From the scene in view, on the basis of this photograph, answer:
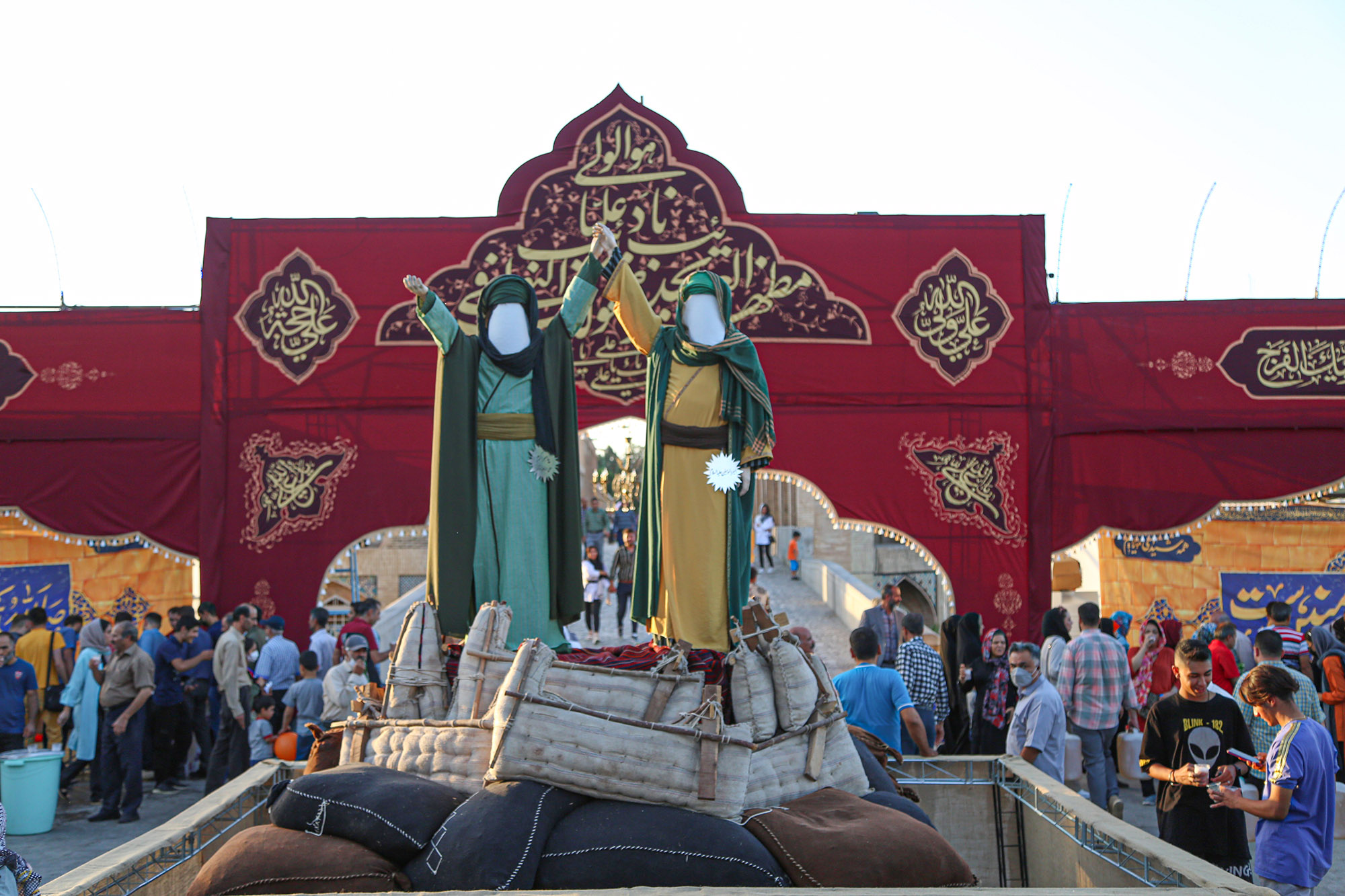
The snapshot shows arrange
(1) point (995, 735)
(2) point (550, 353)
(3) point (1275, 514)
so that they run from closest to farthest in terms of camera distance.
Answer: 1. (2) point (550, 353)
2. (1) point (995, 735)
3. (3) point (1275, 514)

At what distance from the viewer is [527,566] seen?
3.88 m

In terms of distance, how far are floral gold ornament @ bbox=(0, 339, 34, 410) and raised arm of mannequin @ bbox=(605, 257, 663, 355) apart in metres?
7.46

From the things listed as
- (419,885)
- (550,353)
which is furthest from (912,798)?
(550,353)

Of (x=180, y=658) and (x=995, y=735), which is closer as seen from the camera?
(x=995, y=735)

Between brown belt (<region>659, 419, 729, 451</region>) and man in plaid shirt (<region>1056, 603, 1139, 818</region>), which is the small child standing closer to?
brown belt (<region>659, 419, 729, 451</region>)

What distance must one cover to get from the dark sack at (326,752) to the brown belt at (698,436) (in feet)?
5.26

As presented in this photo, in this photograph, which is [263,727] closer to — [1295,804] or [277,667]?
[277,667]

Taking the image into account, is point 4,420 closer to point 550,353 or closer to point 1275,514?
point 550,353

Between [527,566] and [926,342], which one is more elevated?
[926,342]

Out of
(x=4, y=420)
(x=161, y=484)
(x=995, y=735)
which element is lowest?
(x=995, y=735)

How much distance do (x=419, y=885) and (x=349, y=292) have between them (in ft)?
24.3

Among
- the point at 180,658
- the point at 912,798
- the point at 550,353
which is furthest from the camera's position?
the point at 180,658

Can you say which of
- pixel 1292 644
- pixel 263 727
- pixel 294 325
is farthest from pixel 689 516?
pixel 294 325

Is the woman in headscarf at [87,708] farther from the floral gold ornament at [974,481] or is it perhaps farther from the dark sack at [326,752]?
→ the floral gold ornament at [974,481]
